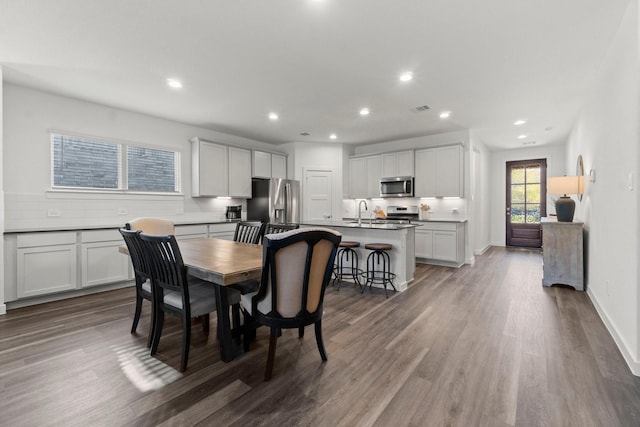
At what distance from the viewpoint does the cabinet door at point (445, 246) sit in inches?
213

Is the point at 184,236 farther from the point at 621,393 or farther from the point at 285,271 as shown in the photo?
the point at 621,393

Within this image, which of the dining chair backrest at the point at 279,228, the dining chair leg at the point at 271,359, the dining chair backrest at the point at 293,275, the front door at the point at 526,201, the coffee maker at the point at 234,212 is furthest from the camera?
the front door at the point at 526,201

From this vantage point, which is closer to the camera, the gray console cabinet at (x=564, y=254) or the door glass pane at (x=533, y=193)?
the gray console cabinet at (x=564, y=254)

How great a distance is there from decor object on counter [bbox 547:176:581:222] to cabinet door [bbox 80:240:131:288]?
5.97 metres

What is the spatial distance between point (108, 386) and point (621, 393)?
3207 millimetres

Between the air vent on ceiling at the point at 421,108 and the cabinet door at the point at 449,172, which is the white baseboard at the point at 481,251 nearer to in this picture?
the cabinet door at the point at 449,172

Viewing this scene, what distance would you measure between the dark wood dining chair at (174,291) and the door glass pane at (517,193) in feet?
26.6

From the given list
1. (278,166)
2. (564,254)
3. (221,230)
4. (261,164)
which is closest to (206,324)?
(221,230)

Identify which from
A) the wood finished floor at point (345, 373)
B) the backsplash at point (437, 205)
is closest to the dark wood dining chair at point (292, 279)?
the wood finished floor at point (345, 373)

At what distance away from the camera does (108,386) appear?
1906 millimetres

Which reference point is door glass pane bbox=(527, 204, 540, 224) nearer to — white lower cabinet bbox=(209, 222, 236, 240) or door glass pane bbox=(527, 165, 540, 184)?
door glass pane bbox=(527, 165, 540, 184)

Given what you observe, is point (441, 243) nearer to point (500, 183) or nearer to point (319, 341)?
point (500, 183)

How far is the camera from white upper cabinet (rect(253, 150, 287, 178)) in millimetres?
6223

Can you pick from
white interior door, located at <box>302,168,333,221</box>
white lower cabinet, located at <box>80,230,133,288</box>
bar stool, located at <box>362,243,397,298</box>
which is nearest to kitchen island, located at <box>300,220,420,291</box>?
bar stool, located at <box>362,243,397,298</box>
